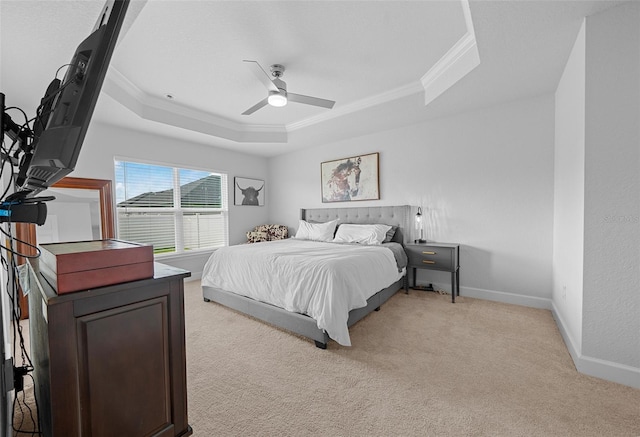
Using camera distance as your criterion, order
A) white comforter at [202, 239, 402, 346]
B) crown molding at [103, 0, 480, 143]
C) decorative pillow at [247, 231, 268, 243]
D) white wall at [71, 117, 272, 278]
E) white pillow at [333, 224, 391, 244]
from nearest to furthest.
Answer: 1. white comforter at [202, 239, 402, 346]
2. crown molding at [103, 0, 480, 143]
3. white wall at [71, 117, 272, 278]
4. white pillow at [333, 224, 391, 244]
5. decorative pillow at [247, 231, 268, 243]

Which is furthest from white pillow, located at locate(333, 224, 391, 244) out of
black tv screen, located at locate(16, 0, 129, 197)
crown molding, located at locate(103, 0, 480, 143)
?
black tv screen, located at locate(16, 0, 129, 197)

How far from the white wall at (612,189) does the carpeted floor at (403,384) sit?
0.37m

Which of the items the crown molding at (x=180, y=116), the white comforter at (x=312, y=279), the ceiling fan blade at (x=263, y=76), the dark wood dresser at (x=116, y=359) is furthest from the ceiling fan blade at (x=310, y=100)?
the dark wood dresser at (x=116, y=359)

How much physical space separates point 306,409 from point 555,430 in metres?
1.34

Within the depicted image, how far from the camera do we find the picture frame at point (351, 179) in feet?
14.6

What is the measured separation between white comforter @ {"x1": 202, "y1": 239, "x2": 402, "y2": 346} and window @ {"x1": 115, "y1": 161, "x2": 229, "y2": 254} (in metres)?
1.70

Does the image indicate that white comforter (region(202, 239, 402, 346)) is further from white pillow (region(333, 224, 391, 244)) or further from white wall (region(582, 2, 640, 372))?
white wall (region(582, 2, 640, 372))

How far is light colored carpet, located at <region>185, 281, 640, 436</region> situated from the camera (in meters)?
1.50

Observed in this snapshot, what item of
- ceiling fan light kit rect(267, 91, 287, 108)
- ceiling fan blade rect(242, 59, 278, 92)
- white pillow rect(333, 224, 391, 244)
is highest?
ceiling fan blade rect(242, 59, 278, 92)

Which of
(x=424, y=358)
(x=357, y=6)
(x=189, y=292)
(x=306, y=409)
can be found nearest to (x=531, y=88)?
(x=357, y=6)

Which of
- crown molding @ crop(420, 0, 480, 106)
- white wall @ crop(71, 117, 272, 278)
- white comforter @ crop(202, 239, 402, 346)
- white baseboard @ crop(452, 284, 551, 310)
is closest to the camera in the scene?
white comforter @ crop(202, 239, 402, 346)

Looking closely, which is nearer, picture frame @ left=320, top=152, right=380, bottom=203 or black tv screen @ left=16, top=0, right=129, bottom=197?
black tv screen @ left=16, top=0, right=129, bottom=197

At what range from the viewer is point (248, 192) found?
5.66 m

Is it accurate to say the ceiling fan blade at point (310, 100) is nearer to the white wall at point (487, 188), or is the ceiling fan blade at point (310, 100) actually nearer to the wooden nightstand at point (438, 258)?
the white wall at point (487, 188)
